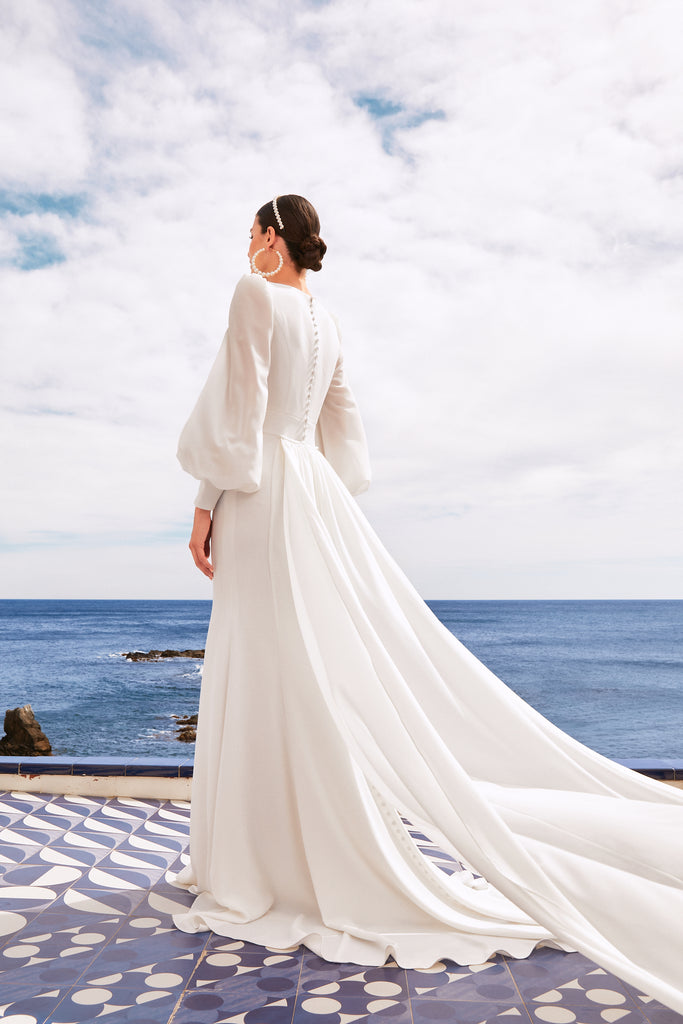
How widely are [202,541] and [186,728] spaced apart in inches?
1142

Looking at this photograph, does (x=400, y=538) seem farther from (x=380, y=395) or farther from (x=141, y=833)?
(x=141, y=833)

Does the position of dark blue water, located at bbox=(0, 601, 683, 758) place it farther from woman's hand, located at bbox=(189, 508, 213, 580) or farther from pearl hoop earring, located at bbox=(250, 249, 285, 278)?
pearl hoop earring, located at bbox=(250, 249, 285, 278)

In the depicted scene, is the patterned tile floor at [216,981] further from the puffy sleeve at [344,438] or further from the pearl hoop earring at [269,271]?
the pearl hoop earring at [269,271]

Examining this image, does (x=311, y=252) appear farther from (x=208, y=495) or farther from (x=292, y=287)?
(x=208, y=495)

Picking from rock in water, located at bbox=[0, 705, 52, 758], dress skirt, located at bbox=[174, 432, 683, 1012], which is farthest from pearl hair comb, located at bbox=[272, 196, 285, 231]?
rock in water, located at bbox=[0, 705, 52, 758]

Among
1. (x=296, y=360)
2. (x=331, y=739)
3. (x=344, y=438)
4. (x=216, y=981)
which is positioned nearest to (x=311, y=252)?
(x=296, y=360)

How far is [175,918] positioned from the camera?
1882 millimetres

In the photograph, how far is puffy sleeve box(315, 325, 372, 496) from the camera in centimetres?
235

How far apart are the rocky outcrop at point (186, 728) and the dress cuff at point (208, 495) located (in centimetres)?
2720

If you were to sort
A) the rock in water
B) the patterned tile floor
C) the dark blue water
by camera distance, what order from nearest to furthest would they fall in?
the patterned tile floor
the rock in water
the dark blue water

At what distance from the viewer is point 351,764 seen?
181 cm

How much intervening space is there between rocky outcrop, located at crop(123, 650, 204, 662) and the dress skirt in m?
41.1

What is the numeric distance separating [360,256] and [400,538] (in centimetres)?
1766

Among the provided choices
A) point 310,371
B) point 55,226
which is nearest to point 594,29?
point 310,371
